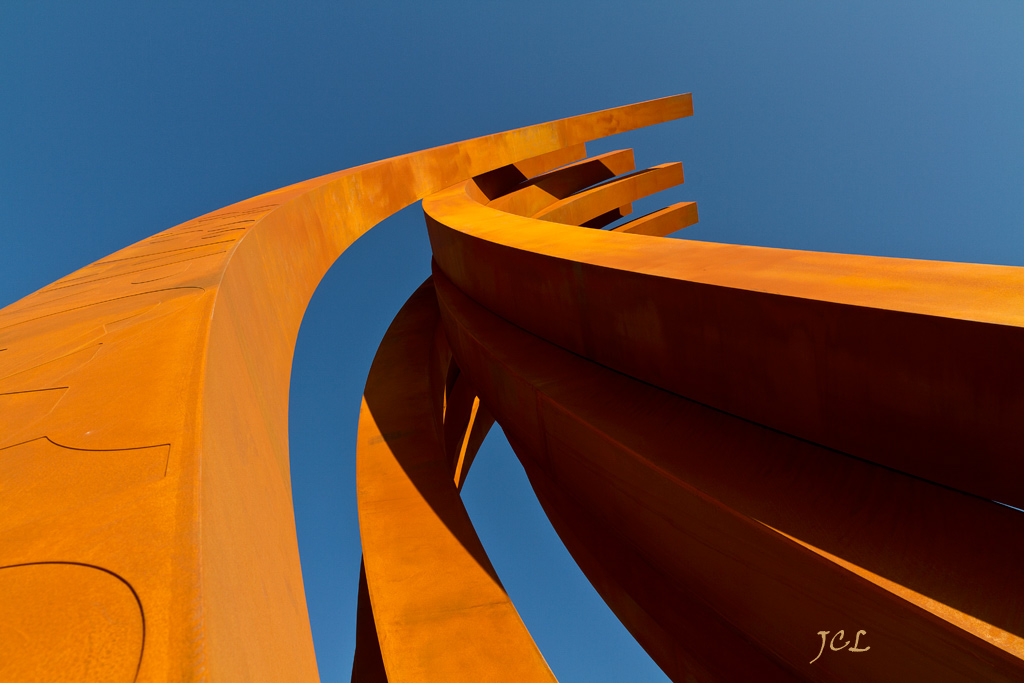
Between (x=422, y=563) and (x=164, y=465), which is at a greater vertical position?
(x=164, y=465)

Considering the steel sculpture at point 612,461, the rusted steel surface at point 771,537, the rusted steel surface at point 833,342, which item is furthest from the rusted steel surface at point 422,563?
the rusted steel surface at point 833,342

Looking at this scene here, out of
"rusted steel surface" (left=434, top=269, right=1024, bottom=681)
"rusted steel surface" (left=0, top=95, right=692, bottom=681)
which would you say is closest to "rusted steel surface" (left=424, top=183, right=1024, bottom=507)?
"rusted steel surface" (left=434, top=269, right=1024, bottom=681)

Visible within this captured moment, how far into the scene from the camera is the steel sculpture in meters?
1.51

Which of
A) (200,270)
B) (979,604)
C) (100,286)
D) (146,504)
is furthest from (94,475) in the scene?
(100,286)

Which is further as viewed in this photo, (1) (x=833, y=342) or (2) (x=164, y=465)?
(1) (x=833, y=342)

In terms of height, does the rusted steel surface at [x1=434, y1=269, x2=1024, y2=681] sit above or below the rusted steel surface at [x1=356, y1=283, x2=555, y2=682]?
above

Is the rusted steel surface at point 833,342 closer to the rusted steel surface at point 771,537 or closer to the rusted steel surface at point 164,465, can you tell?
the rusted steel surface at point 771,537

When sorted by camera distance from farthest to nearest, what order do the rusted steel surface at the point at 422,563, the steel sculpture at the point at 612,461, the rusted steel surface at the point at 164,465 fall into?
the rusted steel surface at the point at 422,563 → the steel sculpture at the point at 612,461 → the rusted steel surface at the point at 164,465

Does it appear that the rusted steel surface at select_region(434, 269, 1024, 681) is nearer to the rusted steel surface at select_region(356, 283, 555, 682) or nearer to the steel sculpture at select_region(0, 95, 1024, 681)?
the steel sculpture at select_region(0, 95, 1024, 681)

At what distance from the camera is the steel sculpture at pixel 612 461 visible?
4.95ft

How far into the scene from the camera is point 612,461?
3.40m

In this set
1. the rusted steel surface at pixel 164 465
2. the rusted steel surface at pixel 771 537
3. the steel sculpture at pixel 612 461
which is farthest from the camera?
the rusted steel surface at pixel 771 537

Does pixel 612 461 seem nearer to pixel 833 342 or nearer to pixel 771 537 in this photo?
pixel 771 537

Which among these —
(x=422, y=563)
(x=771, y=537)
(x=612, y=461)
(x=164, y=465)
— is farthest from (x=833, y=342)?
(x=422, y=563)
